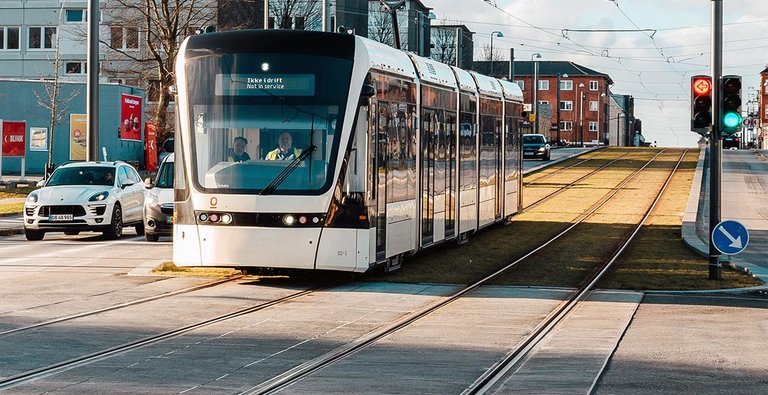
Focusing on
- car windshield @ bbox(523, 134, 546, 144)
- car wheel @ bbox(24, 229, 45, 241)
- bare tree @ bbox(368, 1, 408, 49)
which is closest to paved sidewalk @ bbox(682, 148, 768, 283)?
car windshield @ bbox(523, 134, 546, 144)

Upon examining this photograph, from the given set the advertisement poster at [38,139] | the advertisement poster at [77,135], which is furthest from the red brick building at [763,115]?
the advertisement poster at [77,135]

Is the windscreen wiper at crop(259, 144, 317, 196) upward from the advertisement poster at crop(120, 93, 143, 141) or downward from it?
downward

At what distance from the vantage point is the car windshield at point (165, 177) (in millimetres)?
29172

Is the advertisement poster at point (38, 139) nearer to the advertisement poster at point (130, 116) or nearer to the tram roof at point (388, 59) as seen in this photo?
the advertisement poster at point (130, 116)

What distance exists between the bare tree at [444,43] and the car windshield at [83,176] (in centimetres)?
7905

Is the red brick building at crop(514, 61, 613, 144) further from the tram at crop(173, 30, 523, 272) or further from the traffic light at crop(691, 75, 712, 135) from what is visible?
the tram at crop(173, 30, 523, 272)

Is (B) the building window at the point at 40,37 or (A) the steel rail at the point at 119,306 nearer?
(A) the steel rail at the point at 119,306

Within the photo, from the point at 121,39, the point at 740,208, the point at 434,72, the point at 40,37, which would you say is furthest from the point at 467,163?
the point at 40,37

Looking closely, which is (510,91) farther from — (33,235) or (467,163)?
(33,235)

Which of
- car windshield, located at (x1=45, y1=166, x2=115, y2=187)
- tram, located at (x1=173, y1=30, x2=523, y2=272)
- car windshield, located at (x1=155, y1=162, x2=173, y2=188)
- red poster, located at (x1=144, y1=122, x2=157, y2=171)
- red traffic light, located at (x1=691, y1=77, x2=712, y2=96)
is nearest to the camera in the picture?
tram, located at (x1=173, y1=30, x2=523, y2=272)

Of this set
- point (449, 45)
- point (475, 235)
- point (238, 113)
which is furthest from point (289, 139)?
point (449, 45)

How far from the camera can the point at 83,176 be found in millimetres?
30250

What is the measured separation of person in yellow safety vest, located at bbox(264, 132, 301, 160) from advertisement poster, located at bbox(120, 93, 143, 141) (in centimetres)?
3037

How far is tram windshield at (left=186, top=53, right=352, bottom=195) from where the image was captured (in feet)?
58.6
